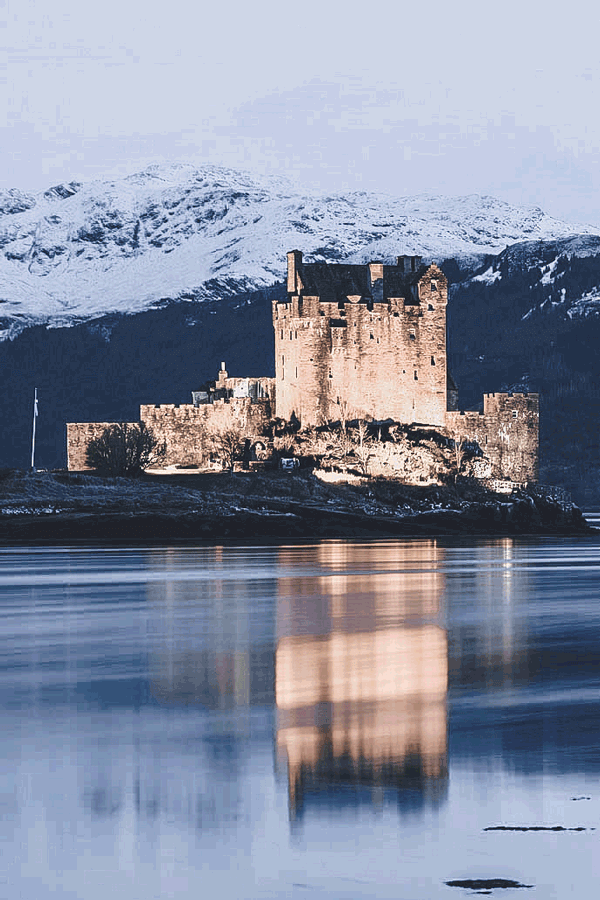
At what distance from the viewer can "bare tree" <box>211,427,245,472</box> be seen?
8712 cm

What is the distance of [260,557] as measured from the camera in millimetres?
56375

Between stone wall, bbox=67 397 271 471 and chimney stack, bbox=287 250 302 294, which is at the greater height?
chimney stack, bbox=287 250 302 294

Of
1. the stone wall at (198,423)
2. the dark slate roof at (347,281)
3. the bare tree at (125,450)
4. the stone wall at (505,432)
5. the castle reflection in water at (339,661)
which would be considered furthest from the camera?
the stone wall at (198,423)

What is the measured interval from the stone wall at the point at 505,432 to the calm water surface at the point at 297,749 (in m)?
55.5

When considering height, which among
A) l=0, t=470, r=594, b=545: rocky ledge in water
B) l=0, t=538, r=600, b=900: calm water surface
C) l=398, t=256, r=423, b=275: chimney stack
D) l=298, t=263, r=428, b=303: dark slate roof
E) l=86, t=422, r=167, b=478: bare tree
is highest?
l=398, t=256, r=423, b=275: chimney stack

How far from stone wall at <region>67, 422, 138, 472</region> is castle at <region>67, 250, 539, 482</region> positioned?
22.7 ft

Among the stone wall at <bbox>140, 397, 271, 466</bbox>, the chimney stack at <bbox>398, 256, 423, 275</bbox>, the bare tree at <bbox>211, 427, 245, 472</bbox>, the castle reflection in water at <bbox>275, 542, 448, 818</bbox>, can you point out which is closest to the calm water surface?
the castle reflection in water at <bbox>275, 542, 448, 818</bbox>

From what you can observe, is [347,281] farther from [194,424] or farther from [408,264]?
[194,424]

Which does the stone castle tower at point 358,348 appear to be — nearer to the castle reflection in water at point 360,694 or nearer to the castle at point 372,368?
the castle at point 372,368

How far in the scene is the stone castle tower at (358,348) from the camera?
87812mm

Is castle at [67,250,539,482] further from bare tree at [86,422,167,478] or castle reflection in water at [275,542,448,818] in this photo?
castle reflection in water at [275,542,448,818]

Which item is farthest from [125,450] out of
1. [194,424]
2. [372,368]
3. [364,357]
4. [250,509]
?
[250,509]

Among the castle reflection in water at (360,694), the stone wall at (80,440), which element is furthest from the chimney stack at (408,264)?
the castle reflection in water at (360,694)

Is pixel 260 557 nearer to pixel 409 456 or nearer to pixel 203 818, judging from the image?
pixel 409 456
